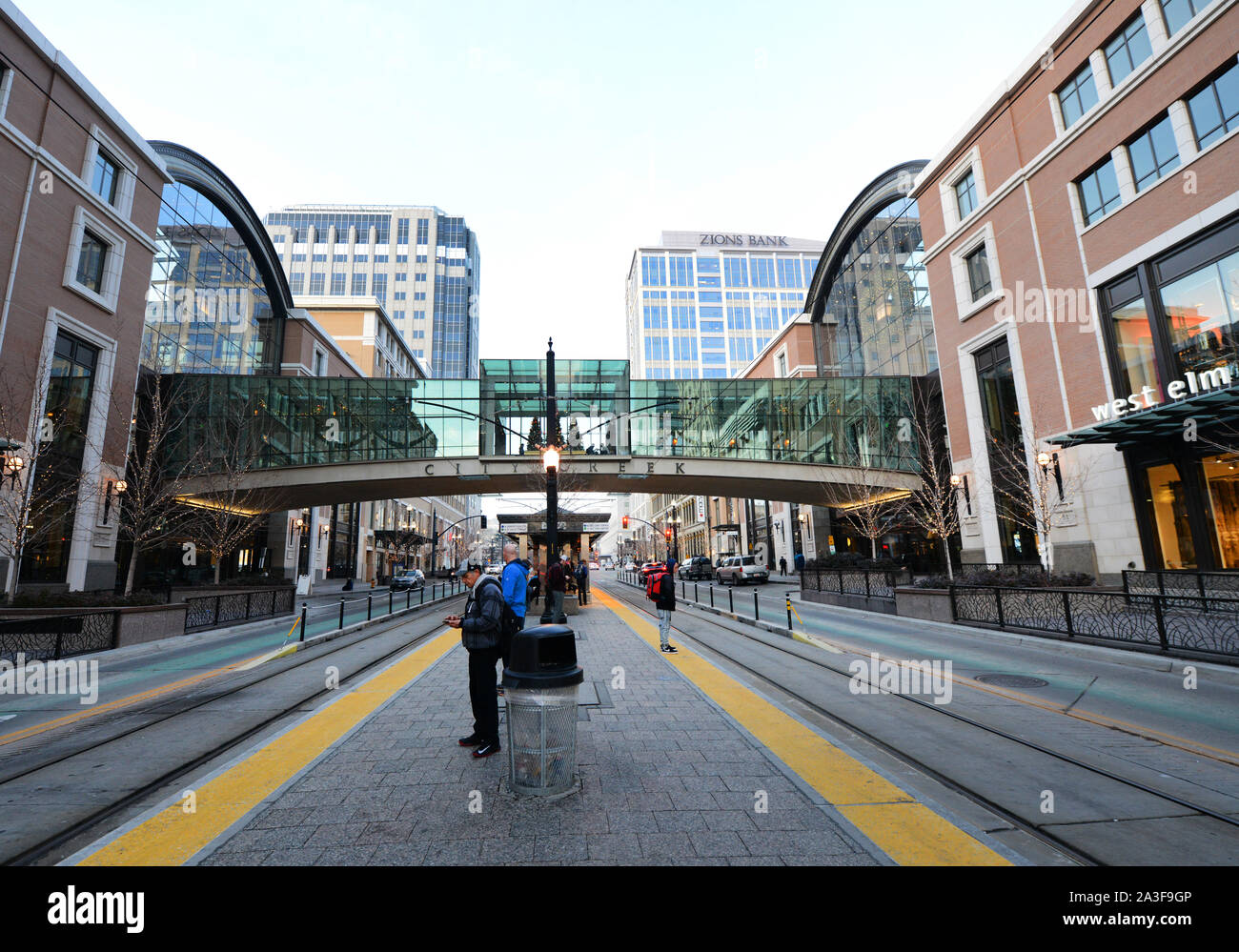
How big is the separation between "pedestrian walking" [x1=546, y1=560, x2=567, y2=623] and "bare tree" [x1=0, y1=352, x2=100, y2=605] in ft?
47.0

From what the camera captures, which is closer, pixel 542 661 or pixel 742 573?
pixel 542 661

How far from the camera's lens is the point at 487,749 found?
5.32 m

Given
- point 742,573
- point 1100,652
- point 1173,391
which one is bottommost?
point 1100,652

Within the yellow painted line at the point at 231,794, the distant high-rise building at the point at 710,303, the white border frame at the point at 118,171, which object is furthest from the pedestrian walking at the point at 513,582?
the distant high-rise building at the point at 710,303

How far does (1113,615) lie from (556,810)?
41.0 feet

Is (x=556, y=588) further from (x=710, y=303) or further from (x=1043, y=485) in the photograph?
(x=710, y=303)

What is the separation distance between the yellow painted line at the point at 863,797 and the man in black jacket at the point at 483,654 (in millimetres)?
2808

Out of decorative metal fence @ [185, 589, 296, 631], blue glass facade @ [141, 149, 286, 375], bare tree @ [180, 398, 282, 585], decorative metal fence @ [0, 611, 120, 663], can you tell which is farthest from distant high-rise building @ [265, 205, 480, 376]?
decorative metal fence @ [0, 611, 120, 663]

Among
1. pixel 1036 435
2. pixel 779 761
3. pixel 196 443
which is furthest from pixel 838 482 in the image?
pixel 196 443

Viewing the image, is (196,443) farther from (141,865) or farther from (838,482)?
(838,482)

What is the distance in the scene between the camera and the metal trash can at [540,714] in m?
4.31

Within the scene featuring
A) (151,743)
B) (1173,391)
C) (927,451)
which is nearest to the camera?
(151,743)

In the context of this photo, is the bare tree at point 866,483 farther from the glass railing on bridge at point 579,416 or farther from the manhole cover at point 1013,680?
the manhole cover at point 1013,680

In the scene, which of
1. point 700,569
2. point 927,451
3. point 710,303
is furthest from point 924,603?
point 710,303
